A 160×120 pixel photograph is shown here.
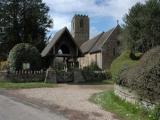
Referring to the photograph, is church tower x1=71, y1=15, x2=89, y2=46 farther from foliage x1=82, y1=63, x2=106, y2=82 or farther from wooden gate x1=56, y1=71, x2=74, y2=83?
wooden gate x1=56, y1=71, x2=74, y2=83

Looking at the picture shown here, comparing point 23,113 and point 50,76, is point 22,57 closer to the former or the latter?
point 50,76

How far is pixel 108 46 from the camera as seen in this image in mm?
56438

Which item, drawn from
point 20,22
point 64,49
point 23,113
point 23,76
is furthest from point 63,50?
point 23,113

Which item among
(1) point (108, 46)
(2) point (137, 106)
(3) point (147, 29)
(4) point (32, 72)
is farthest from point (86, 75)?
(2) point (137, 106)

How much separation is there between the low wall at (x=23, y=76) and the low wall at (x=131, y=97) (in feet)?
60.3

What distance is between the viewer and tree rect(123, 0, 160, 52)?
131 feet

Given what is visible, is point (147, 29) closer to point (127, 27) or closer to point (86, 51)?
point (127, 27)

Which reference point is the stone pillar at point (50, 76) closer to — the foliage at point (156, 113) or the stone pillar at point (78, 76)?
the stone pillar at point (78, 76)

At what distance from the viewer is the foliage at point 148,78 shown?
13391 mm

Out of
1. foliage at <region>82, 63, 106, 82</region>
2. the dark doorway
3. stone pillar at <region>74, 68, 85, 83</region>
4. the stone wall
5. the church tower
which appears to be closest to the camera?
stone pillar at <region>74, 68, 85, 83</region>

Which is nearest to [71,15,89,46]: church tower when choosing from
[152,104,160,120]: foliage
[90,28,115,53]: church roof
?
[90,28,115,53]: church roof

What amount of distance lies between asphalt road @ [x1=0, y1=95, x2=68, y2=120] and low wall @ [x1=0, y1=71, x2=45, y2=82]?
18228 mm

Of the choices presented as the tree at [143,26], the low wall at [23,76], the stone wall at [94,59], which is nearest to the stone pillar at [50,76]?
the low wall at [23,76]

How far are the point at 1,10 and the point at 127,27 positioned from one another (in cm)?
2765
